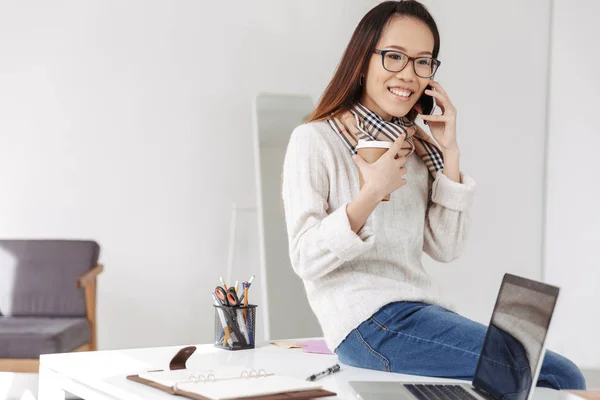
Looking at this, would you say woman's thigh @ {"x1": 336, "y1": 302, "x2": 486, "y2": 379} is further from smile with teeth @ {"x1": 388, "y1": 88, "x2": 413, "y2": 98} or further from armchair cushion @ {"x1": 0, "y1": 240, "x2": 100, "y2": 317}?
armchair cushion @ {"x1": 0, "y1": 240, "x2": 100, "y2": 317}

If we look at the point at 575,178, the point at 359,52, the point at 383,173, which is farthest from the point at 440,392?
the point at 575,178

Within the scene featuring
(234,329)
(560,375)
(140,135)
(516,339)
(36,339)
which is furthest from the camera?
(140,135)

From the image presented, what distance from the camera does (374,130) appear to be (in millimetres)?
1729

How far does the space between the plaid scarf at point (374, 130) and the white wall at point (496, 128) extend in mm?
2975

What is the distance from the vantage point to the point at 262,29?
14.8 ft

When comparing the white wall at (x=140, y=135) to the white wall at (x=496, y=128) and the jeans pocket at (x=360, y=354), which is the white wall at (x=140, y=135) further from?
the jeans pocket at (x=360, y=354)

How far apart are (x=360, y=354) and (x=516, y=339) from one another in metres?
0.42

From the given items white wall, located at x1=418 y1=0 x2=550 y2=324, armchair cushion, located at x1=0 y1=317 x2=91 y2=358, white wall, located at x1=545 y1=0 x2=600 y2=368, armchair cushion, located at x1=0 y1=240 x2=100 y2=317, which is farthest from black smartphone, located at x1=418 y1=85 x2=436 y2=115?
white wall, located at x1=545 y1=0 x2=600 y2=368

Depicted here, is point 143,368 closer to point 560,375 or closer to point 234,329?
point 234,329

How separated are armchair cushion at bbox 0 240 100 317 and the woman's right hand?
259 centimetres

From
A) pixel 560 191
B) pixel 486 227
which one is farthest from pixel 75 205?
pixel 560 191

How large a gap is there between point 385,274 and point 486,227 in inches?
130

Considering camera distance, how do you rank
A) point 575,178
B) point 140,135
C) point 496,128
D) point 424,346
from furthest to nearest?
point 496,128 < point 575,178 < point 140,135 < point 424,346

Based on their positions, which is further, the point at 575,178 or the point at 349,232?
the point at 575,178
